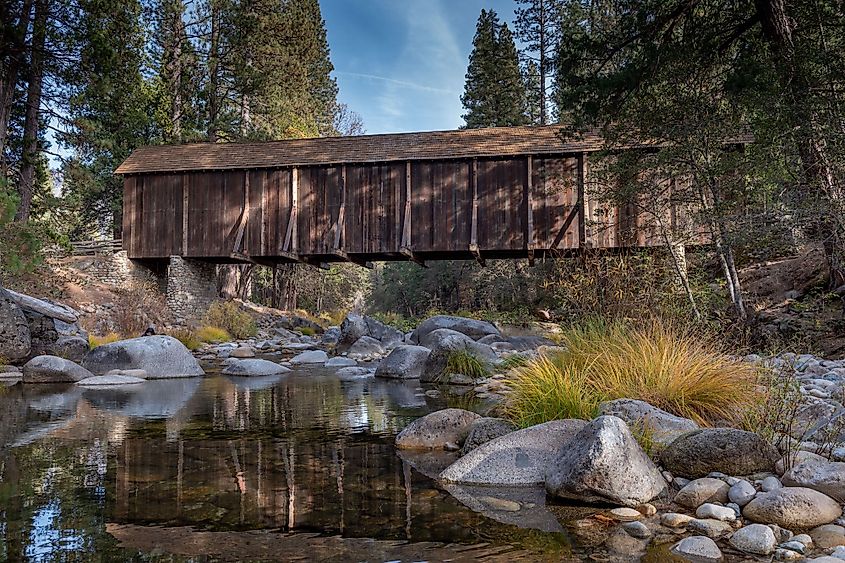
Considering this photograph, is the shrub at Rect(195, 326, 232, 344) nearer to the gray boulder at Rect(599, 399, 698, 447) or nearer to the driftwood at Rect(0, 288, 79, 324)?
the driftwood at Rect(0, 288, 79, 324)

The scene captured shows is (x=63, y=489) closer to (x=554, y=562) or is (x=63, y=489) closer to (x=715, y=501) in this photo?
(x=554, y=562)

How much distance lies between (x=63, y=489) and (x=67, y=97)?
1334cm

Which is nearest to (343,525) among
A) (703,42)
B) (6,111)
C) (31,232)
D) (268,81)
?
(703,42)

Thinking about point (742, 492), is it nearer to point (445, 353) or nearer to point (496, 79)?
point (445, 353)

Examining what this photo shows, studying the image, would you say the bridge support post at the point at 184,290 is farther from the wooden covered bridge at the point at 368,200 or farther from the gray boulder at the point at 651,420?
the gray boulder at the point at 651,420

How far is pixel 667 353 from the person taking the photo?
4879 millimetres

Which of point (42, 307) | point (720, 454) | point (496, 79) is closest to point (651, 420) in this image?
point (720, 454)

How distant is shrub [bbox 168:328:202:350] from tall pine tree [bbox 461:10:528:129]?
56.9 feet

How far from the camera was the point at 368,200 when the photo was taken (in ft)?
54.3

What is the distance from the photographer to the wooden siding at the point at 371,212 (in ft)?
50.9

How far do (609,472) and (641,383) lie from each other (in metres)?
1.69

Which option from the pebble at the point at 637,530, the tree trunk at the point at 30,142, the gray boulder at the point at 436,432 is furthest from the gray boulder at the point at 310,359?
the pebble at the point at 637,530

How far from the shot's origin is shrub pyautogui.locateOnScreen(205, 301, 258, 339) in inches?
708

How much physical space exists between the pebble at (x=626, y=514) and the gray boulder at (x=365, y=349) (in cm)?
1056
